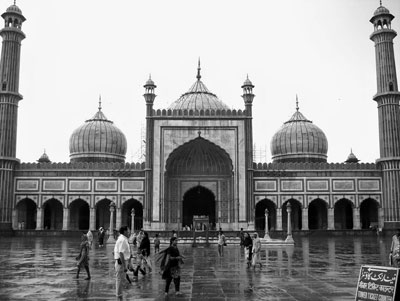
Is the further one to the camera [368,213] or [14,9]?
[368,213]

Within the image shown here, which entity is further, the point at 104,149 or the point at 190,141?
the point at 104,149

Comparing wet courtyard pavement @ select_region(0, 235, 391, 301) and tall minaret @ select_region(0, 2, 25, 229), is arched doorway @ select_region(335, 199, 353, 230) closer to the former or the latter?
wet courtyard pavement @ select_region(0, 235, 391, 301)

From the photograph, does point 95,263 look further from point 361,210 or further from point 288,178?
point 361,210

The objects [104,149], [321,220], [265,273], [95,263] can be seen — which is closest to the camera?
[265,273]

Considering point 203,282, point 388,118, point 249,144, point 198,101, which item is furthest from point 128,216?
point 203,282

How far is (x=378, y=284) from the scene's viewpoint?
5.65 meters

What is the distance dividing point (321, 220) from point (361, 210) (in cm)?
364

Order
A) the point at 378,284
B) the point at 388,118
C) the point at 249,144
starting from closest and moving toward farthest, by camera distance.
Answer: the point at 378,284 < the point at 249,144 < the point at 388,118

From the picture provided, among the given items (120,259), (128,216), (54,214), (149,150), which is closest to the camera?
(120,259)

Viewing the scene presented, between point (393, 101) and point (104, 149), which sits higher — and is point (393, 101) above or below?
above

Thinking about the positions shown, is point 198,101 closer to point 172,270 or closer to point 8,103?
point 8,103

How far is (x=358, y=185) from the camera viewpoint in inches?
1382

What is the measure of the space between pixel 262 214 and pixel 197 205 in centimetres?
533

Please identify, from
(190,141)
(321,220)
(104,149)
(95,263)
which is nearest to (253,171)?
(190,141)
